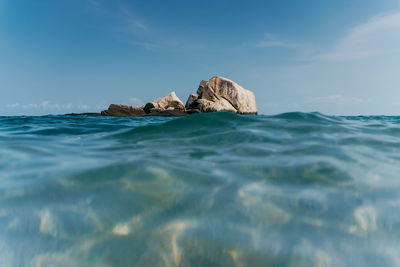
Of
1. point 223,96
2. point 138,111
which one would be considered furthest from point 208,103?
point 138,111

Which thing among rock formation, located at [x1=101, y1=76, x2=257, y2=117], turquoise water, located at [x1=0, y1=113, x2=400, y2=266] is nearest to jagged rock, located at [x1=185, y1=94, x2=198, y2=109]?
rock formation, located at [x1=101, y1=76, x2=257, y2=117]

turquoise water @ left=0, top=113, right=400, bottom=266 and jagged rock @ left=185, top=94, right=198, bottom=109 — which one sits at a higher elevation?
jagged rock @ left=185, top=94, right=198, bottom=109

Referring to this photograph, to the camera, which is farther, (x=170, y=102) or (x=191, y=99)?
(x=191, y=99)

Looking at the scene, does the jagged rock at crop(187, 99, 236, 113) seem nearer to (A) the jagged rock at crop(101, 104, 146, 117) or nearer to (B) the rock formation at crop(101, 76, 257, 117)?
(B) the rock formation at crop(101, 76, 257, 117)

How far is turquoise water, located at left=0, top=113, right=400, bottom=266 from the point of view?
1031mm

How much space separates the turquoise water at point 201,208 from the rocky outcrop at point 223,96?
20460 mm

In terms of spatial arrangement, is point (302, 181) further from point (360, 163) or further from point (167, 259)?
point (167, 259)

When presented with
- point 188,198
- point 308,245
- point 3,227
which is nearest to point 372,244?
point 308,245

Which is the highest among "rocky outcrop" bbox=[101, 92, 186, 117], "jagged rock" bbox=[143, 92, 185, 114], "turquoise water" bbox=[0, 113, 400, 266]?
"jagged rock" bbox=[143, 92, 185, 114]

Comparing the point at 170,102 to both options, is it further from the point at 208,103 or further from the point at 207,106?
the point at 207,106

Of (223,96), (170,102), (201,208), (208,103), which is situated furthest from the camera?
(170,102)

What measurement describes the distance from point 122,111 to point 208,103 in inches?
310

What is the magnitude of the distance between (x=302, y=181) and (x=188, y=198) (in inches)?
34.5

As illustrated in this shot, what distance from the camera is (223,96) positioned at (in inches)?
968
